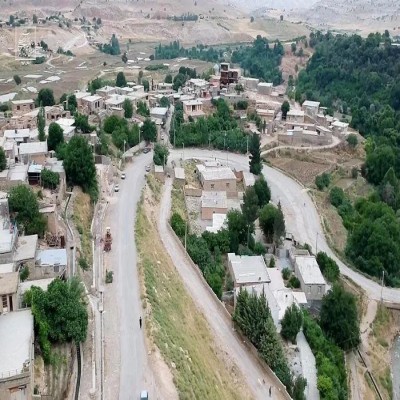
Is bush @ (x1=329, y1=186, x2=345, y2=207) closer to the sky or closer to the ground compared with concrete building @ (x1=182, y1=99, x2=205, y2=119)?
closer to the ground

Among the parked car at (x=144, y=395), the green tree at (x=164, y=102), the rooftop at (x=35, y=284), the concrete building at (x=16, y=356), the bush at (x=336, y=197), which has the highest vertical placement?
the concrete building at (x=16, y=356)

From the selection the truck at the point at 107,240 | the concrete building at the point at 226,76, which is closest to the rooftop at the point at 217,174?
the truck at the point at 107,240

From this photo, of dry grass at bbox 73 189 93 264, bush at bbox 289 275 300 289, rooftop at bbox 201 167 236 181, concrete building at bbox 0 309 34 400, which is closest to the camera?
concrete building at bbox 0 309 34 400

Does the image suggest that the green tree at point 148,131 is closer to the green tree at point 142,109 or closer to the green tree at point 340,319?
the green tree at point 142,109

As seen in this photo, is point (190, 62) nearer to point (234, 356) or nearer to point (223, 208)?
point (223, 208)

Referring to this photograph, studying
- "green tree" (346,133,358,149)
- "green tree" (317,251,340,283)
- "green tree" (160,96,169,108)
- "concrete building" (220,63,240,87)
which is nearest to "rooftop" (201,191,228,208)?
"green tree" (317,251,340,283)

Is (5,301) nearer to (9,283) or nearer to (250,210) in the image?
(9,283)

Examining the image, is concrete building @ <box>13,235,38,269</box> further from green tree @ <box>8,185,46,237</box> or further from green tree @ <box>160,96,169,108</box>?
green tree @ <box>160,96,169,108</box>
